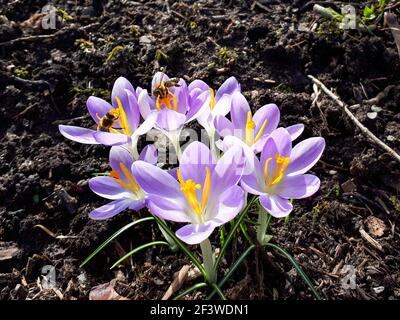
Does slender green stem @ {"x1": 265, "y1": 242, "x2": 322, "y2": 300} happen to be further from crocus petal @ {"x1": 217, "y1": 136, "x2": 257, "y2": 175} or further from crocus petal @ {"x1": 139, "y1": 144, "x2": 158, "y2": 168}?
crocus petal @ {"x1": 139, "y1": 144, "x2": 158, "y2": 168}

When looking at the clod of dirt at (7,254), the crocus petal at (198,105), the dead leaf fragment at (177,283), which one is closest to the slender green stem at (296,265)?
the dead leaf fragment at (177,283)

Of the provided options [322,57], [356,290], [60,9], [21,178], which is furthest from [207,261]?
[60,9]

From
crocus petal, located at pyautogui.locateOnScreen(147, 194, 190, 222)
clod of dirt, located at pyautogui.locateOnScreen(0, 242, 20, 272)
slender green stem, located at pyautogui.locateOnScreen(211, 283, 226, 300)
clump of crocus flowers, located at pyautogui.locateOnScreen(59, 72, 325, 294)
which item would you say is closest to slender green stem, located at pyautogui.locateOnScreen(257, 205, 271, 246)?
clump of crocus flowers, located at pyautogui.locateOnScreen(59, 72, 325, 294)

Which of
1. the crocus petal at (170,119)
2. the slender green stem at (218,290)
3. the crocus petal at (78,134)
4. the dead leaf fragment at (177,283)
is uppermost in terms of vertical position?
the crocus petal at (170,119)

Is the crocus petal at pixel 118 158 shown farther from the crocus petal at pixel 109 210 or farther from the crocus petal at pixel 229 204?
the crocus petal at pixel 229 204

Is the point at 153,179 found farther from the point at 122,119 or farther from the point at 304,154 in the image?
the point at 304,154

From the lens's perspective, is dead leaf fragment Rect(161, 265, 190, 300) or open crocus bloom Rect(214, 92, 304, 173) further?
dead leaf fragment Rect(161, 265, 190, 300)

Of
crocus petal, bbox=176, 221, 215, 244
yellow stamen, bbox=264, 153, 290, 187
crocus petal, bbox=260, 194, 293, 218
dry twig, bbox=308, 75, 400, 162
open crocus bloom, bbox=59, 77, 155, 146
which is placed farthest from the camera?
dry twig, bbox=308, 75, 400, 162
